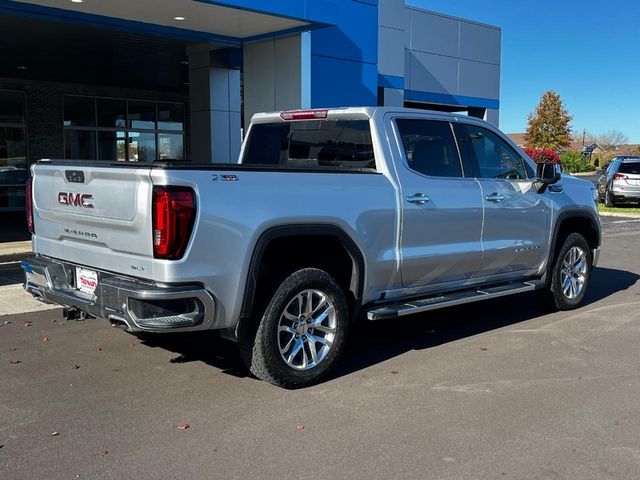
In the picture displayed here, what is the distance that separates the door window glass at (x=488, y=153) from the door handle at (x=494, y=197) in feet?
0.71

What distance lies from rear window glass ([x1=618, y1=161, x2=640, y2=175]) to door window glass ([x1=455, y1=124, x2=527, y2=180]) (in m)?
17.5

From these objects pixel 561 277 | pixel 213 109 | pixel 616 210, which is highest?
pixel 213 109

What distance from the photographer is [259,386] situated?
4.91 meters

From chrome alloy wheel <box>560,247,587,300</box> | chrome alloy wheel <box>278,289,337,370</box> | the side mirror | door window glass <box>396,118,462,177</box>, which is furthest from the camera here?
chrome alloy wheel <box>560,247,587,300</box>

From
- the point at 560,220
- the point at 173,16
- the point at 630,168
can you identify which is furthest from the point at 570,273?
the point at 630,168

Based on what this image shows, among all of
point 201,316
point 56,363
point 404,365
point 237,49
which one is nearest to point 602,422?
point 404,365

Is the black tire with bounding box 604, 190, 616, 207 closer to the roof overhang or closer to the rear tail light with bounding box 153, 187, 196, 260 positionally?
the roof overhang

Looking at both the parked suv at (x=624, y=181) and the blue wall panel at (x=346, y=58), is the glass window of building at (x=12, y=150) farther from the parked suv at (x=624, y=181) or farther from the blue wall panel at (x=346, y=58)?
the parked suv at (x=624, y=181)

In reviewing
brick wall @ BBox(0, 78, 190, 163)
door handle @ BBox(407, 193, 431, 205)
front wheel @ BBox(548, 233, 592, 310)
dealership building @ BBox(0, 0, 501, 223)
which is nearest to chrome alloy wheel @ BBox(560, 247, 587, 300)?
front wheel @ BBox(548, 233, 592, 310)

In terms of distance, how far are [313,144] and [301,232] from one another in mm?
1612

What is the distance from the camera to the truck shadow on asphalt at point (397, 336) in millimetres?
5555

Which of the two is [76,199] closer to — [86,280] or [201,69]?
[86,280]

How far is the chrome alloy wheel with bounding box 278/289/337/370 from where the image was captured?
484cm

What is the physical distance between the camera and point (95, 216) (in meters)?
4.61
